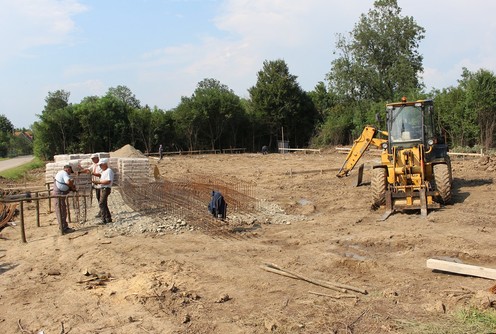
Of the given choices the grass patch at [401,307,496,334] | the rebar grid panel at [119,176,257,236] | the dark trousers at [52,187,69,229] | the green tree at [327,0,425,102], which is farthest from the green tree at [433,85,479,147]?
the grass patch at [401,307,496,334]

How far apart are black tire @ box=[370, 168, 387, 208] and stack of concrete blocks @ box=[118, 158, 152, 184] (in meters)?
6.66

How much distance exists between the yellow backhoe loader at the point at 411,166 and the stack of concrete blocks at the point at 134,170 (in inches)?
273

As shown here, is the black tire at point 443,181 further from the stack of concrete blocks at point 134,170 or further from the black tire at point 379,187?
the stack of concrete blocks at point 134,170

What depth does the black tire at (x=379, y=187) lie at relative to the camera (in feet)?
34.1

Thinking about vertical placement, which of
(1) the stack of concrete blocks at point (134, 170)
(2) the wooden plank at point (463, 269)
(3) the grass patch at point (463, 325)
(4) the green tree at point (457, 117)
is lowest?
(3) the grass patch at point (463, 325)

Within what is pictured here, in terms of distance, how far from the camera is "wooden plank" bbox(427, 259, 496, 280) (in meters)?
5.46

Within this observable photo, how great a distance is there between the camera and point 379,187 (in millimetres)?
10406

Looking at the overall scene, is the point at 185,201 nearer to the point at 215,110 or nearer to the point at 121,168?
the point at 121,168

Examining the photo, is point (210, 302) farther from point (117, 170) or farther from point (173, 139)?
point (173, 139)

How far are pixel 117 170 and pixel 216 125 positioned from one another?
24.8 m

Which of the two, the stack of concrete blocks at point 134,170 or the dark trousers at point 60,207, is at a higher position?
the stack of concrete blocks at point 134,170

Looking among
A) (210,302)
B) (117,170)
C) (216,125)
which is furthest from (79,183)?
(216,125)

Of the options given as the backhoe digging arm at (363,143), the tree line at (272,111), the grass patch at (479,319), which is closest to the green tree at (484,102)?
the tree line at (272,111)

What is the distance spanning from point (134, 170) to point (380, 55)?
103ft
